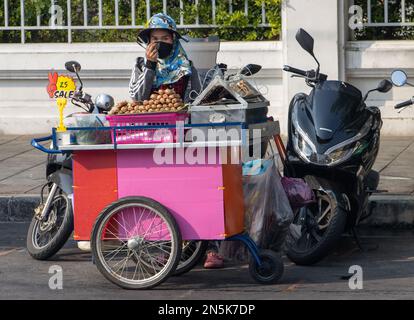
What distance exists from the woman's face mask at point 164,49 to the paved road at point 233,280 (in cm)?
142

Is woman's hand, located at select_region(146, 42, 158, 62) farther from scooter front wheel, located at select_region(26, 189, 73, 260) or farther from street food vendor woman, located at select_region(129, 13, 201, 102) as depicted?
scooter front wheel, located at select_region(26, 189, 73, 260)

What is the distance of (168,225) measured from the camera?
631 centimetres

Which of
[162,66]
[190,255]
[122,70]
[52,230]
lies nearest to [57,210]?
[52,230]

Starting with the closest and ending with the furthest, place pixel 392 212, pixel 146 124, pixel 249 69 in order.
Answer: pixel 146 124 → pixel 249 69 → pixel 392 212

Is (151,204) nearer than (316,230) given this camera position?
Yes

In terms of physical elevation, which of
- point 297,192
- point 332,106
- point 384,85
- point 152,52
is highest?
point 152,52

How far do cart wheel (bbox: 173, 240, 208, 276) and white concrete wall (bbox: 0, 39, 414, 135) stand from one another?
15.0 feet

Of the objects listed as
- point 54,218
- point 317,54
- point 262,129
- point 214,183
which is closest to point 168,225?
point 214,183

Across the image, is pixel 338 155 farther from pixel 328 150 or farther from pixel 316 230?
pixel 316 230

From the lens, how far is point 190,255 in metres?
6.91

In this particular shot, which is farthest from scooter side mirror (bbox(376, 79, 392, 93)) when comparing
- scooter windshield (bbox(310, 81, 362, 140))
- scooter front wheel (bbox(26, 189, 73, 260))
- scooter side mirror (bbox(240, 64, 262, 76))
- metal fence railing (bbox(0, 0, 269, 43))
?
metal fence railing (bbox(0, 0, 269, 43))

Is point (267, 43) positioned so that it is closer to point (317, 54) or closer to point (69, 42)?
point (317, 54)

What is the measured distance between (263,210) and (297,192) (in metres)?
0.30

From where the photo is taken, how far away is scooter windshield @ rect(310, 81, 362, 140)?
23.5 feet
